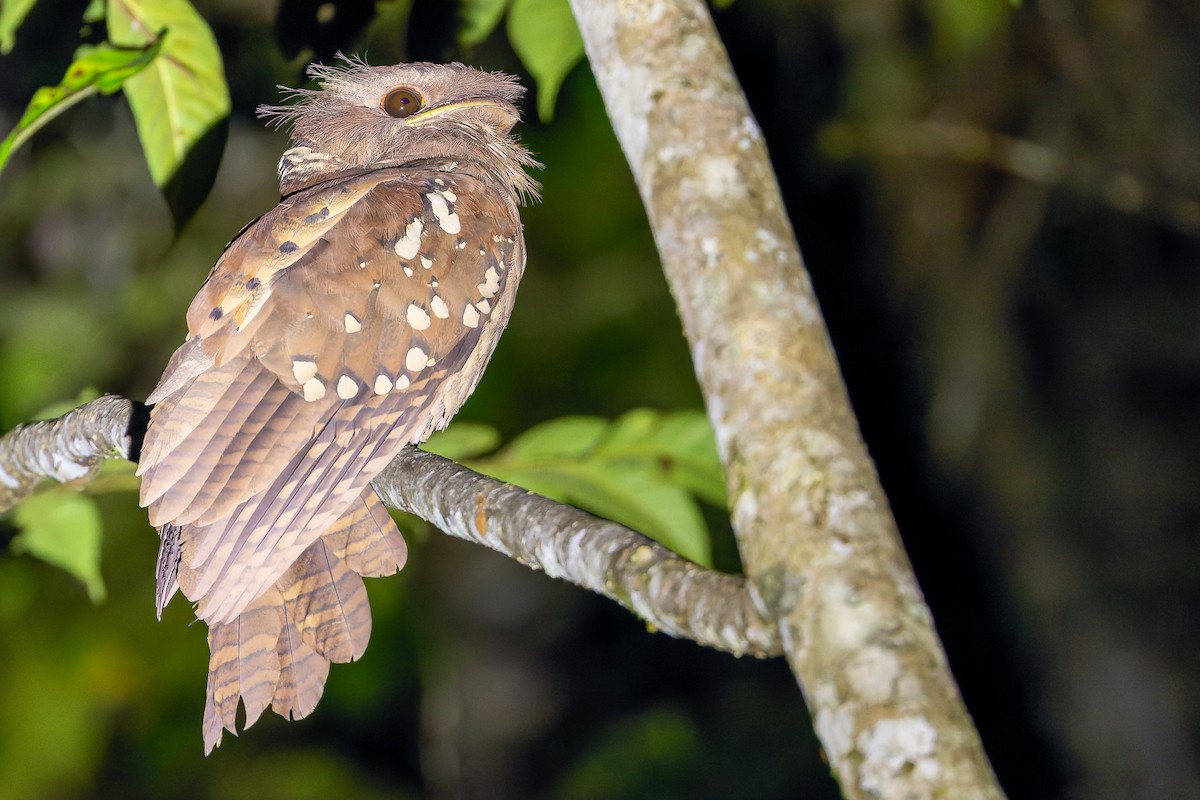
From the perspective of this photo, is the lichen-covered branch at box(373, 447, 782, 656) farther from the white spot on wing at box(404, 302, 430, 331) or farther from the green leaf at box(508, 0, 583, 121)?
the green leaf at box(508, 0, 583, 121)

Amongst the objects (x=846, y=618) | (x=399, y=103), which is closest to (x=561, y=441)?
(x=399, y=103)

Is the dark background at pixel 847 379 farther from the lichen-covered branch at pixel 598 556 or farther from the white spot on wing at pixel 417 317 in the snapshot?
the lichen-covered branch at pixel 598 556

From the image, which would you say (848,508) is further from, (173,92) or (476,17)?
(476,17)

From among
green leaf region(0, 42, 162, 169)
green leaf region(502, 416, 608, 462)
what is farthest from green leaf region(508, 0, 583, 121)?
green leaf region(0, 42, 162, 169)

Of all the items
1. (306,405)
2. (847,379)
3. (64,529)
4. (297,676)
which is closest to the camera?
(306,405)

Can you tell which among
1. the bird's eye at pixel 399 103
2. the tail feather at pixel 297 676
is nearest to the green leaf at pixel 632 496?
the tail feather at pixel 297 676

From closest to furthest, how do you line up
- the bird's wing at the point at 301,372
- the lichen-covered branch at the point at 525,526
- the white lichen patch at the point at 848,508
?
1. the white lichen patch at the point at 848,508
2. the lichen-covered branch at the point at 525,526
3. the bird's wing at the point at 301,372
